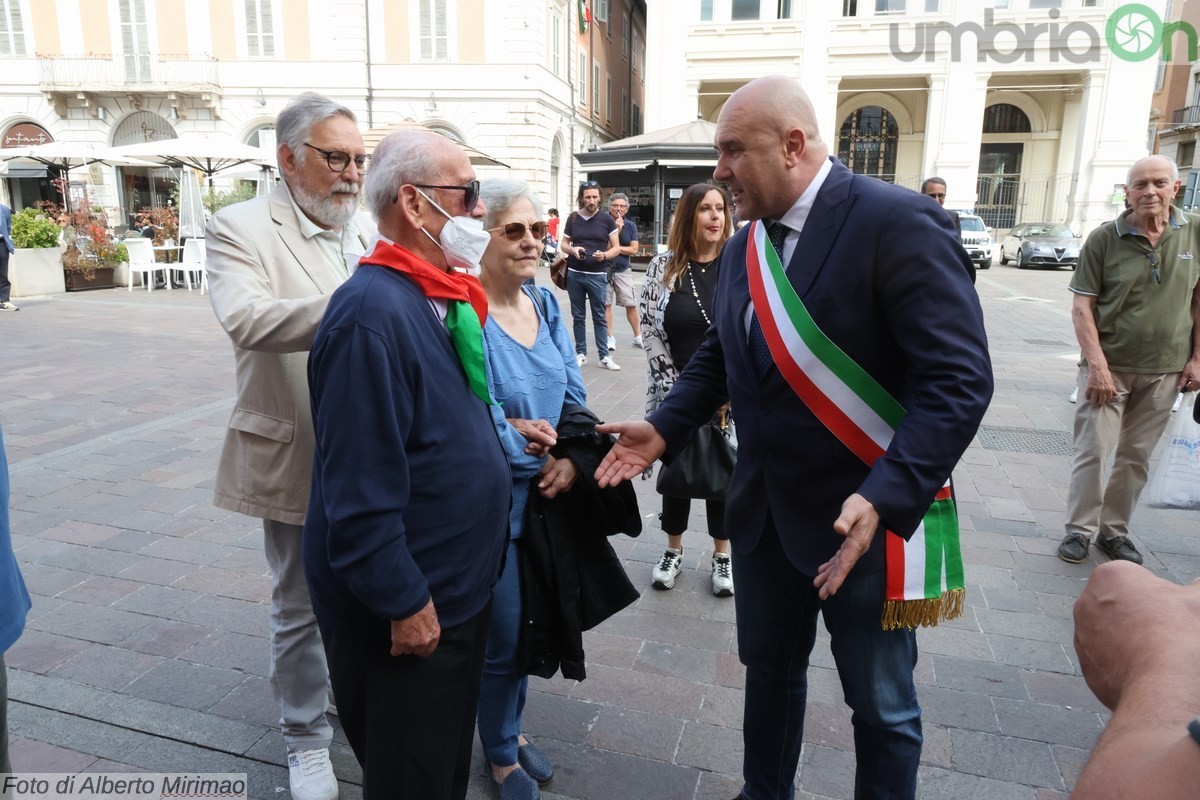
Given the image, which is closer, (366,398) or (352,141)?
(366,398)

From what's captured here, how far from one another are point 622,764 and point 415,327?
166cm

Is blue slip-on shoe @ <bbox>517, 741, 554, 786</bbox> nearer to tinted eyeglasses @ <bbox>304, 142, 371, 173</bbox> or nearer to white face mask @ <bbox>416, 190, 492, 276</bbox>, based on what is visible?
white face mask @ <bbox>416, 190, 492, 276</bbox>

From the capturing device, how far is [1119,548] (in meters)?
4.07

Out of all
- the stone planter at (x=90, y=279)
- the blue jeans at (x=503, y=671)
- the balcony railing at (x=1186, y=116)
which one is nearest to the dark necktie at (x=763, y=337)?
the blue jeans at (x=503, y=671)

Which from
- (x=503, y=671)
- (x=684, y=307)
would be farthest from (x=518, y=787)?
(x=684, y=307)

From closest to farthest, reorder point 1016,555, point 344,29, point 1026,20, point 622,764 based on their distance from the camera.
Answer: point 622,764
point 1016,555
point 344,29
point 1026,20

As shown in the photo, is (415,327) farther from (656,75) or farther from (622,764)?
(656,75)

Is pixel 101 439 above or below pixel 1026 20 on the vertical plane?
below

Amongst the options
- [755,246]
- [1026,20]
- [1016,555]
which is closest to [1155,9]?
[1026,20]

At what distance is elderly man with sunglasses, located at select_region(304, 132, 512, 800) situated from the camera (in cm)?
153

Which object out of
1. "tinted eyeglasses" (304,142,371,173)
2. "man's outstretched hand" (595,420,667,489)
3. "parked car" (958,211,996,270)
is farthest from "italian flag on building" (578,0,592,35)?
"man's outstretched hand" (595,420,667,489)

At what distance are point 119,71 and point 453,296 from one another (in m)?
31.1

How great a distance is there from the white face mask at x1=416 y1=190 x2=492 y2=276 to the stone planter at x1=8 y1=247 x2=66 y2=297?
1543 cm

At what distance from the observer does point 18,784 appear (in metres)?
2.35
